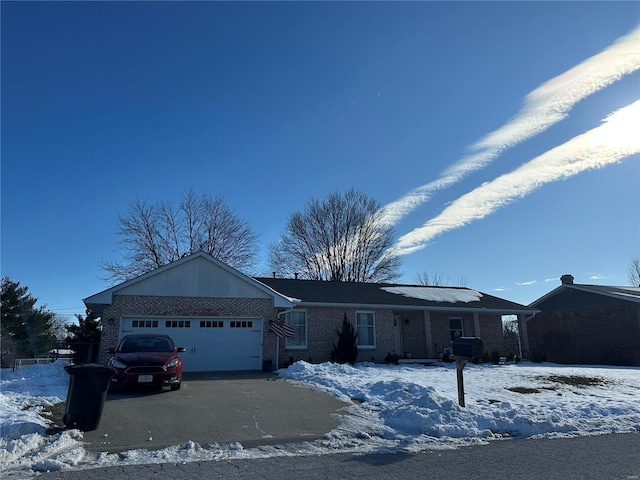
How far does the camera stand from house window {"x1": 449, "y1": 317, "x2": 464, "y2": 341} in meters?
23.1

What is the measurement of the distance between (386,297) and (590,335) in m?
12.2

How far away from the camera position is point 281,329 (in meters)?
17.9

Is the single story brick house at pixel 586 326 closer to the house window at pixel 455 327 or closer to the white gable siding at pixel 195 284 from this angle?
the house window at pixel 455 327

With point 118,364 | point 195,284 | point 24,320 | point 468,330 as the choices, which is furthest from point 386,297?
point 24,320

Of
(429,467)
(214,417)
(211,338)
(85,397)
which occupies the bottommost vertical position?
(429,467)

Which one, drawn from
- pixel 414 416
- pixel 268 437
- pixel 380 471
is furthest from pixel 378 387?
pixel 380 471

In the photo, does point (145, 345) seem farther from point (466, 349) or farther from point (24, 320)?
point (24, 320)

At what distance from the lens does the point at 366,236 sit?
3772cm

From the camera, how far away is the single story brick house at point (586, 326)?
2306 centimetres

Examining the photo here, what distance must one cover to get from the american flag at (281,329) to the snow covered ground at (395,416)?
10.2 feet

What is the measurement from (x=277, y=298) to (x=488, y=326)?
40.1 ft

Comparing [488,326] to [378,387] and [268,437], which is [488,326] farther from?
[268,437]

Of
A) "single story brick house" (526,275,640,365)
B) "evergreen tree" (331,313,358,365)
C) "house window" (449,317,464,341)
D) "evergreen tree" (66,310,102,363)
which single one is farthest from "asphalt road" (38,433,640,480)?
"single story brick house" (526,275,640,365)

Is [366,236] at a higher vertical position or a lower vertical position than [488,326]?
higher
